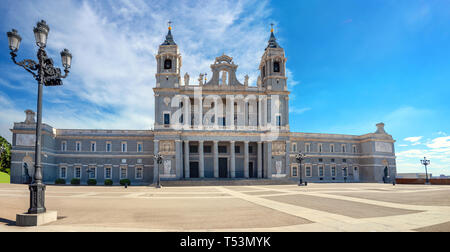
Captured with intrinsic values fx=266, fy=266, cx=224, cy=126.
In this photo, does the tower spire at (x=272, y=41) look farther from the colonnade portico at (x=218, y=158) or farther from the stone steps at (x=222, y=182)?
the stone steps at (x=222, y=182)

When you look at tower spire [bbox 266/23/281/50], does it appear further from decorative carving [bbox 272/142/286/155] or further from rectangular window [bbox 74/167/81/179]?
rectangular window [bbox 74/167/81/179]

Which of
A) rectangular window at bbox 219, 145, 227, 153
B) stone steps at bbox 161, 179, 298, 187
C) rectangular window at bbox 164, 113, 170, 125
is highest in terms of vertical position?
rectangular window at bbox 164, 113, 170, 125

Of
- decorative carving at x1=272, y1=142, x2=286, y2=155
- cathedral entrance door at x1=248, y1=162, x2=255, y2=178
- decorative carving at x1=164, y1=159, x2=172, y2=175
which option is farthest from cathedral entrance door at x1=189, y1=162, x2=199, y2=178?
decorative carving at x1=272, y1=142, x2=286, y2=155

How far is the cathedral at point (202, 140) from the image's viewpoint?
49219 millimetres

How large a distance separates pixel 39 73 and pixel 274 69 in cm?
4826

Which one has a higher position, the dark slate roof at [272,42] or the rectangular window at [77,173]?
the dark slate roof at [272,42]

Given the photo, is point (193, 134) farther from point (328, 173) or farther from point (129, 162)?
point (328, 173)

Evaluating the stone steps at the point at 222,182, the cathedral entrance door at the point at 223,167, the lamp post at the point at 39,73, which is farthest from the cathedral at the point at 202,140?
the lamp post at the point at 39,73

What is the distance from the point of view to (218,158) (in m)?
53.1

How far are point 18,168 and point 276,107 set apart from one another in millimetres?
47127

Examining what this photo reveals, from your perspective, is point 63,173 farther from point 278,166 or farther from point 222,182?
point 278,166

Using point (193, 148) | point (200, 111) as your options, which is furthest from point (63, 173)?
point (200, 111)

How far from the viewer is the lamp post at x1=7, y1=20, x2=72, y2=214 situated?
10.9 m
